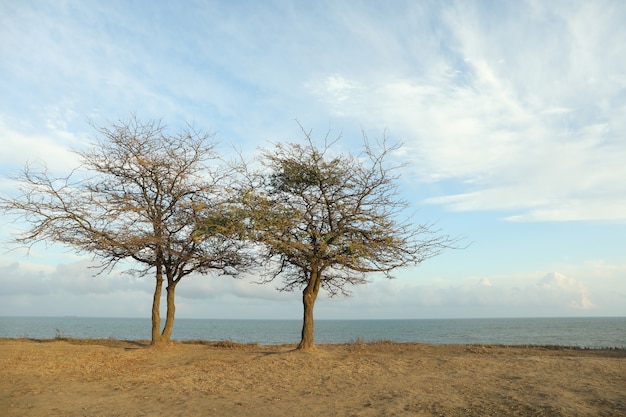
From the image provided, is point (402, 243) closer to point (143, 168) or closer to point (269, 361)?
point (269, 361)

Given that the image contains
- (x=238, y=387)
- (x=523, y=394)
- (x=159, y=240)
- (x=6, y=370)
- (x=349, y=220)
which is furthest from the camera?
(x=159, y=240)

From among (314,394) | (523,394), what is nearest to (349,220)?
(314,394)

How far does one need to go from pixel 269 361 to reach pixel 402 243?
22.6 feet

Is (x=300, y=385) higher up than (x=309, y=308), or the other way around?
(x=309, y=308)

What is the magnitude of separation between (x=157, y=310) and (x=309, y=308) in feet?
26.0

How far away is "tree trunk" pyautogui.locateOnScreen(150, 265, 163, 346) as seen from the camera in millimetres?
22094

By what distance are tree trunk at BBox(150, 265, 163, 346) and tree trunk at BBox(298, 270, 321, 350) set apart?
24.3 feet

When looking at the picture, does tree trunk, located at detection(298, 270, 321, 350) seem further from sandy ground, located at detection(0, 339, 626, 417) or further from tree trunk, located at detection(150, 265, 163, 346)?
tree trunk, located at detection(150, 265, 163, 346)

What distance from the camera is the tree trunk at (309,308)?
62.5 feet

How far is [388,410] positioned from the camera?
1016cm

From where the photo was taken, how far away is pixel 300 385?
1327 cm

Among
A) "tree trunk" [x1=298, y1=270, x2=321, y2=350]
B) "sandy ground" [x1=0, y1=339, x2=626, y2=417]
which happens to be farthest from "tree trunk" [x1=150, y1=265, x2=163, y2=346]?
"tree trunk" [x1=298, y1=270, x2=321, y2=350]

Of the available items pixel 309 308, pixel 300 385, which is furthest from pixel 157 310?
pixel 300 385

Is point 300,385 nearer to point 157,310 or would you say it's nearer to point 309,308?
point 309,308
